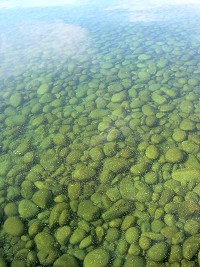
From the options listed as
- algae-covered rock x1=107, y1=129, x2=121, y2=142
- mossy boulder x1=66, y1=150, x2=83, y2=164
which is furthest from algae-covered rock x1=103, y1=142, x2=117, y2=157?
mossy boulder x1=66, y1=150, x2=83, y2=164

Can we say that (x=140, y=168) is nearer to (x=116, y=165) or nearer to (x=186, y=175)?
(x=116, y=165)

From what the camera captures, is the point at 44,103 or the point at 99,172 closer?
the point at 99,172

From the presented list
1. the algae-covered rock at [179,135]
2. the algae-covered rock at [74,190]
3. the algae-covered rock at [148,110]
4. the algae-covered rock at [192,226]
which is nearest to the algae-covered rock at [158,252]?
the algae-covered rock at [192,226]

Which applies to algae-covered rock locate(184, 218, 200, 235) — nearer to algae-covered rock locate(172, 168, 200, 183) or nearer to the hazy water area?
the hazy water area

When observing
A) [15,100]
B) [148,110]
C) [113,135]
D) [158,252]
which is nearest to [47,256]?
[158,252]

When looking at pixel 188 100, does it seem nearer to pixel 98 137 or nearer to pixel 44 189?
pixel 98 137

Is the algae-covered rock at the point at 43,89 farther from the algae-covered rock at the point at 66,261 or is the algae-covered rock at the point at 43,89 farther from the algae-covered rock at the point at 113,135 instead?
the algae-covered rock at the point at 66,261

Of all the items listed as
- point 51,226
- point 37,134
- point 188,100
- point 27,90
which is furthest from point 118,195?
point 27,90
